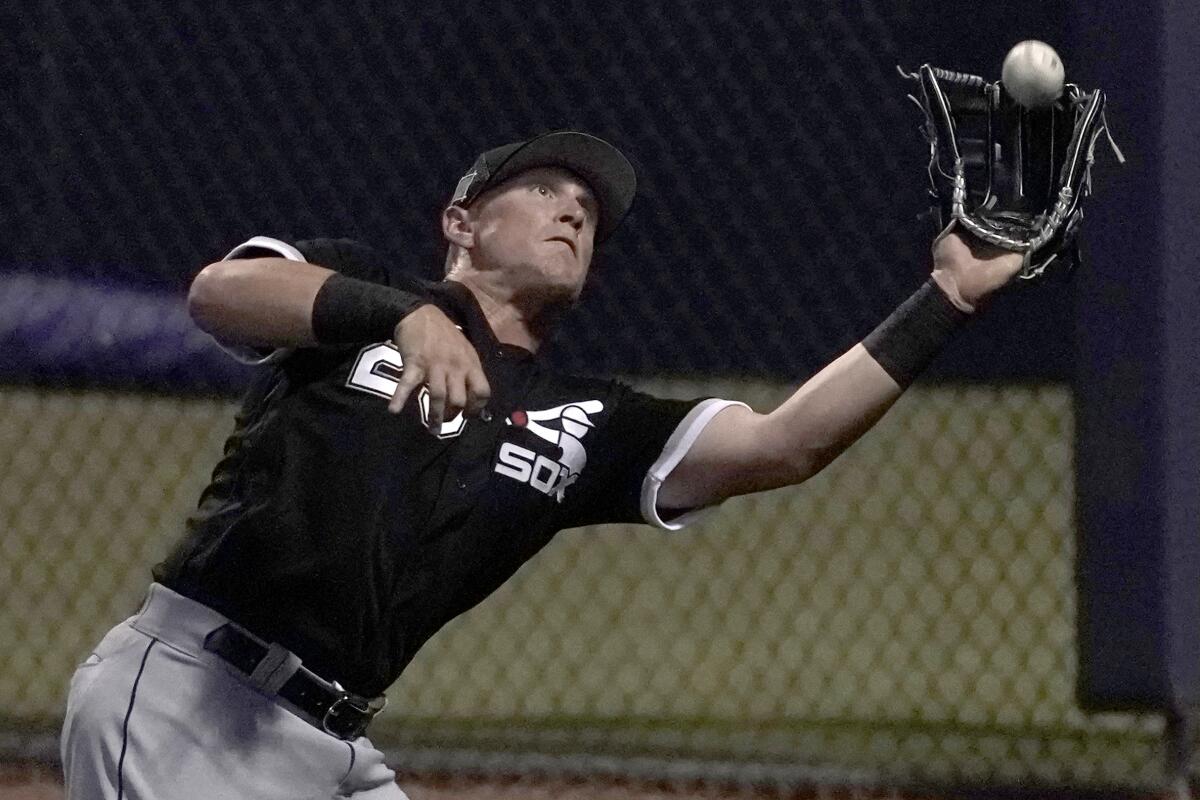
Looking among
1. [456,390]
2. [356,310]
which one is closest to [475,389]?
[456,390]

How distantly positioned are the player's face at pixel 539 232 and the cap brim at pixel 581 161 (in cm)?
1

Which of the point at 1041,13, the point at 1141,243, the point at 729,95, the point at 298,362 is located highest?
the point at 1041,13

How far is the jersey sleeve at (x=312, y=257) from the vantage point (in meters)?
1.90

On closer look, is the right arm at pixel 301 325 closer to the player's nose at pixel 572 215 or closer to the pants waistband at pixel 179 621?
the pants waistband at pixel 179 621

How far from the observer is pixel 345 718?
1.93 meters

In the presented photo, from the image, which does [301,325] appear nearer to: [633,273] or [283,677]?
[283,677]

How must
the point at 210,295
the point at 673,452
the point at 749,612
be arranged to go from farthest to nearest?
1. the point at 749,612
2. the point at 673,452
3. the point at 210,295

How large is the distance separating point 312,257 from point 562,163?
0.43 meters

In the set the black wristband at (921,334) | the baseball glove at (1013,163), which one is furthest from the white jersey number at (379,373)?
the baseball glove at (1013,163)

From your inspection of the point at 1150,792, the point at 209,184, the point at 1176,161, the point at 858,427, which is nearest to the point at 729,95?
the point at 209,184

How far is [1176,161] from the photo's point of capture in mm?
3566

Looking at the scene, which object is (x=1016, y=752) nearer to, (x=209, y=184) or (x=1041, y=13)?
(x=1041, y=13)

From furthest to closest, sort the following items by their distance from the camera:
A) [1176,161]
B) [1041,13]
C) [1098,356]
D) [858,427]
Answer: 1. [1041,13]
2. [1098,356]
3. [1176,161]
4. [858,427]

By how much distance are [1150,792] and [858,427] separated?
2067 mm
